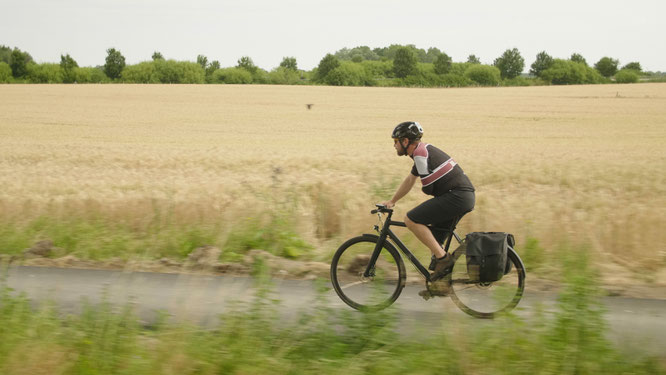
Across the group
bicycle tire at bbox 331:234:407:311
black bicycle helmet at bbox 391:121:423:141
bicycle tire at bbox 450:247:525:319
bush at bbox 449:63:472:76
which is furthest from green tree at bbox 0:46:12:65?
bicycle tire at bbox 450:247:525:319

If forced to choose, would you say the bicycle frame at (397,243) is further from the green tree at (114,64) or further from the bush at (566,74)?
the green tree at (114,64)

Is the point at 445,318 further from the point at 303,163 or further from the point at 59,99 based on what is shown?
the point at 59,99

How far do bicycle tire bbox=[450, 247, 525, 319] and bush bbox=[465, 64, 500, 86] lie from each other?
91.6 m

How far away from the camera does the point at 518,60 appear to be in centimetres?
11844

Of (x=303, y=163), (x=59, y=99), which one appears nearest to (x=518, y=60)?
(x=59, y=99)

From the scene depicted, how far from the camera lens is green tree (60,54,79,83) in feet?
292

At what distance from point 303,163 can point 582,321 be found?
15251 millimetres

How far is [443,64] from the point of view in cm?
10775

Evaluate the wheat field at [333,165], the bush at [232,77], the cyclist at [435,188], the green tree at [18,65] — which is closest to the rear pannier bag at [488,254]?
the cyclist at [435,188]

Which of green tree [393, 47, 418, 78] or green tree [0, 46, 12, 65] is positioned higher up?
green tree [0, 46, 12, 65]

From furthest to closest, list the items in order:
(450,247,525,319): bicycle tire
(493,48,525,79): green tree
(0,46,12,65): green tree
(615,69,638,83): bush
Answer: (493,48,525,79): green tree < (0,46,12,65): green tree < (615,69,638,83): bush < (450,247,525,319): bicycle tire

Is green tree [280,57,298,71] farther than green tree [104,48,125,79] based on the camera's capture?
Yes

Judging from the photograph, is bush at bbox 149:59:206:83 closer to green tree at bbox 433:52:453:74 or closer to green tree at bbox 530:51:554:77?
green tree at bbox 433:52:453:74

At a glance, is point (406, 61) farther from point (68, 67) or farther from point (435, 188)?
point (435, 188)
